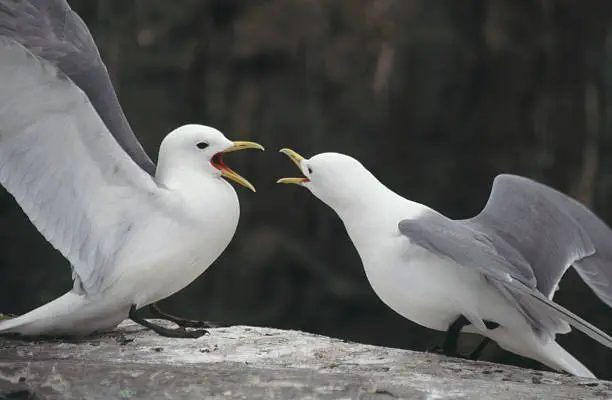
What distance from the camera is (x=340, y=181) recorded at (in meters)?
2.21

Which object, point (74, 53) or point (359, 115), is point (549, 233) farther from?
point (359, 115)

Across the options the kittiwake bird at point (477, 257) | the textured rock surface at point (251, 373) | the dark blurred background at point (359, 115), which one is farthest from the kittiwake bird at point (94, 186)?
the dark blurred background at point (359, 115)

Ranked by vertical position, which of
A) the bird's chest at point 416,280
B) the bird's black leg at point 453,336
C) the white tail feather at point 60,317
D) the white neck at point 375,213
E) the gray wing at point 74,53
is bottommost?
the white tail feather at point 60,317

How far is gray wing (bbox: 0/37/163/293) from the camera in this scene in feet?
6.84

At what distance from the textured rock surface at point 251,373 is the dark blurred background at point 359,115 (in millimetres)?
2557

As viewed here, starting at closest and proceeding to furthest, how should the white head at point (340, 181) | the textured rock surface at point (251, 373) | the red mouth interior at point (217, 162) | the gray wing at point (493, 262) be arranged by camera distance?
the textured rock surface at point (251, 373), the gray wing at point (493, 262), the white head at point (340, 181), the red mouth interior at point (217, 162)

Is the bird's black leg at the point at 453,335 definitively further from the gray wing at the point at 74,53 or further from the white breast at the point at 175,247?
the gray wing at the point at 74,53

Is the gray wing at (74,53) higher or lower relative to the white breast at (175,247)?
higher

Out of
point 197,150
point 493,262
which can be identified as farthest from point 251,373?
point 197,150

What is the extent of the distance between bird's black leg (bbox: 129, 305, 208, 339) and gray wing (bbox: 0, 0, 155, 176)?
1.05ft

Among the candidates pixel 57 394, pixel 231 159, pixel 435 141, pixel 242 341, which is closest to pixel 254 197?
pixel 231 159

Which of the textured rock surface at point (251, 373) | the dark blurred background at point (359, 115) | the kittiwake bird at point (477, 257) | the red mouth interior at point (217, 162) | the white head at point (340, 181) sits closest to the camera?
the textured rock surface at point (251, 373)

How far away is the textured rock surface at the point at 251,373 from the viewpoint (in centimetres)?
181

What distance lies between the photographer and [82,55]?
2.30 meters
